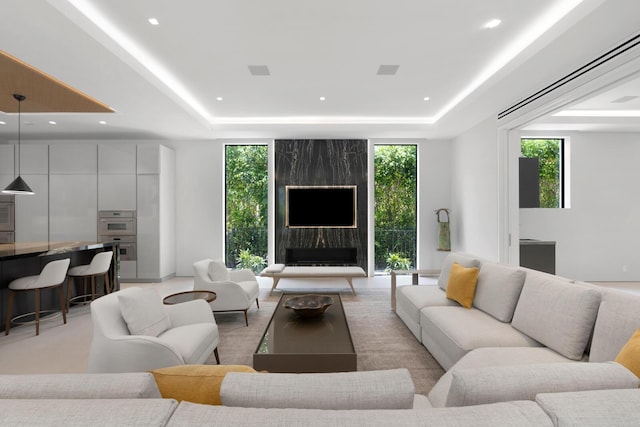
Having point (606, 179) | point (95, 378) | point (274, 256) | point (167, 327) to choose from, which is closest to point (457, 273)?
point (167, 327)

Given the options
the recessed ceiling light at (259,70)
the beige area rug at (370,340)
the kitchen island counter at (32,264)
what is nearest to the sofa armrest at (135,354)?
the beige area rug at (370,340)

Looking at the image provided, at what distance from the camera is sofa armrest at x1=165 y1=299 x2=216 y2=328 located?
2.73 m

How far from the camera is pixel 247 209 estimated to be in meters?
6.79

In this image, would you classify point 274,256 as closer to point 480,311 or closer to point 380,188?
point 380,188

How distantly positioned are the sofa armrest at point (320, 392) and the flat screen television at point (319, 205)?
221 inches

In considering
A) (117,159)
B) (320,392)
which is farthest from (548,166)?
(117,159)

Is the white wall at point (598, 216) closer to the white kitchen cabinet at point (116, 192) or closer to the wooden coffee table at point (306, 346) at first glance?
the wooden coffee table at point (306, 346)

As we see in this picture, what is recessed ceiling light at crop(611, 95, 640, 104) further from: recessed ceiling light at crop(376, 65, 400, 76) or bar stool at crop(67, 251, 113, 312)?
bar stool at crop(67, 251, 113, 312)

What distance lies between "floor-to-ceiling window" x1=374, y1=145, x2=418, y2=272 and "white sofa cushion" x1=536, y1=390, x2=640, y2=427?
5.84m

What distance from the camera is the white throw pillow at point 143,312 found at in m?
2.24

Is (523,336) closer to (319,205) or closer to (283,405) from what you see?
(283,405)

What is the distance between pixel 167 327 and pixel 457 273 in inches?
102

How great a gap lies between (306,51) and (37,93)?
11.1 ft

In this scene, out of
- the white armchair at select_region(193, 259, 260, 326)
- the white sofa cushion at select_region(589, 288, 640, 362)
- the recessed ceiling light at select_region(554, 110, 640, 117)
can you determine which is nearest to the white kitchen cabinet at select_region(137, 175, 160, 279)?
the white armchair at select_region(193, 259, 260, 326)
